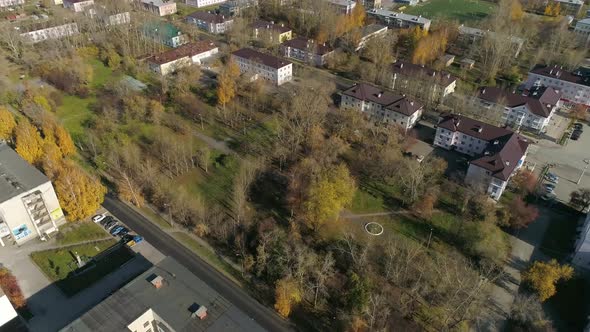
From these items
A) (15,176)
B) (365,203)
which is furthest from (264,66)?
(15,176)

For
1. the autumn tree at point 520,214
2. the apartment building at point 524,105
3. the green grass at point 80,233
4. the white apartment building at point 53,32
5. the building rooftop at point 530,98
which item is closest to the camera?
the green grass at point 80,233

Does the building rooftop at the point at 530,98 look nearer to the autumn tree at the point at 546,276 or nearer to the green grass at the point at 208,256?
the autumn tree at the point at 546,276

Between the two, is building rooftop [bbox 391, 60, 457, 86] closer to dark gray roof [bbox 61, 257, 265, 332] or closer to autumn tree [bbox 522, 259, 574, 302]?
autumn tree [bbox 522, 259, 574, 302]

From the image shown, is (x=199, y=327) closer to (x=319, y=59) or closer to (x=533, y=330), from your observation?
(x=533, y=330)

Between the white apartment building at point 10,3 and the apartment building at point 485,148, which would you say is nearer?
the apartment building at point 485,148

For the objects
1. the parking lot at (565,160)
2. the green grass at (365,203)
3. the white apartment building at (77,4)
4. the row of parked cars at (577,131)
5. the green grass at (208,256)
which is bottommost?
the green grass at (208,256)

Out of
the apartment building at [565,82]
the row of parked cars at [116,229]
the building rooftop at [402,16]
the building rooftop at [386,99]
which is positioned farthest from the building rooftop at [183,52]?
the apartment building at [565,82]

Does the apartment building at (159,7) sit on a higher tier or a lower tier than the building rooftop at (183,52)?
higher

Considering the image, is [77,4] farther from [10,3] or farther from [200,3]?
[200,3]

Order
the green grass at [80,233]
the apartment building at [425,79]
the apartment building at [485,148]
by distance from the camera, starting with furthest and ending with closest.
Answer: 1. the apartment building at [425,79]
2. the apartment building at [485,148]
3. the green grass at [80,233]
